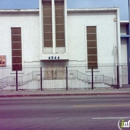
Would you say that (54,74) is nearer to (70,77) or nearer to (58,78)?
(58,78)

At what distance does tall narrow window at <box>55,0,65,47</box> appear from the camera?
2722 cm

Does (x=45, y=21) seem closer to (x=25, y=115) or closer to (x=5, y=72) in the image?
(x=5, y=72)

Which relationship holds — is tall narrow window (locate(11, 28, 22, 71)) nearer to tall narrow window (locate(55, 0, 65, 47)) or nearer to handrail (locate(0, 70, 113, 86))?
handrail (locate(0, 70, 113, 86))

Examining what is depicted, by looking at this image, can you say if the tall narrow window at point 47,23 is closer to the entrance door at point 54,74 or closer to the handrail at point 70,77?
the entrance door at point 54,74

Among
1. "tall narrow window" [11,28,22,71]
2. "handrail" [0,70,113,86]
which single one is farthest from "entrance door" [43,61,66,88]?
"tall narrow window" [11,28,22,71]

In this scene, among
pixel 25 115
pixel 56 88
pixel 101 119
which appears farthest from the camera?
pixel 56 88

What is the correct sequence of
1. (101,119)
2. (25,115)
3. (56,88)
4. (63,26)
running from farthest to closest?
(63,26) → (56,88) → (25,115) → (101,119)

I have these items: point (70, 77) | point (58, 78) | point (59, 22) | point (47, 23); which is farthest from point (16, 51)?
point (70, 77)

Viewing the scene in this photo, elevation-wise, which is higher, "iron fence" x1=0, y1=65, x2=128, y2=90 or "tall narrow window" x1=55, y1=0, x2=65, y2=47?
"tall narrow window" x1=55, y1=0, x2=65, y2=47

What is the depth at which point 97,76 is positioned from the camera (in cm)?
2750

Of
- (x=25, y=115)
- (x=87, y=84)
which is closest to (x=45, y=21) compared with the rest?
(x=87, y=84)

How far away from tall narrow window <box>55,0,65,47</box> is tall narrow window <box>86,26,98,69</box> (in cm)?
277

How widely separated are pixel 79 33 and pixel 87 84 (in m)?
5.51

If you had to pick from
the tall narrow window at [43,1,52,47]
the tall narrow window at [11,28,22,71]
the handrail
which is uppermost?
the tall narrow window at [43,1,52,47]
